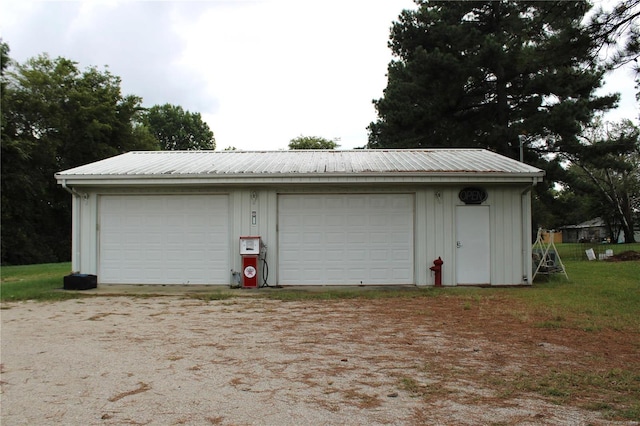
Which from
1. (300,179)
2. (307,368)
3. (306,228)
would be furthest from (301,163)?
(307,368)

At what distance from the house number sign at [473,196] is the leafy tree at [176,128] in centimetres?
4492

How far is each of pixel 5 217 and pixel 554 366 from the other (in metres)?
27.8

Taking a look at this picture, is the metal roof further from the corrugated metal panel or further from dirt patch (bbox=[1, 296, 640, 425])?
dirt patch (bbox=[1, 296, 640, 425])

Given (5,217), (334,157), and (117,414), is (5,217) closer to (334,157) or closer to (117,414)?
(334,157)

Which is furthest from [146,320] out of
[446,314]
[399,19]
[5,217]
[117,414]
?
[5,217]

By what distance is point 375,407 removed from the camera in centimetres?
364

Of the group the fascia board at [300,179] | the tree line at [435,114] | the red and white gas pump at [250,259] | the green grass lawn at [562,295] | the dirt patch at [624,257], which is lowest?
the green grass lawn at [562,295]

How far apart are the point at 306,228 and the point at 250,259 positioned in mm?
1421

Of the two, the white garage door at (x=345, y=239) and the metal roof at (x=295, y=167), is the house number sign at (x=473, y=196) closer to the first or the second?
the metal roof at (x=295, y=167)

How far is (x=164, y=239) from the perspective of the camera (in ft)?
36.2

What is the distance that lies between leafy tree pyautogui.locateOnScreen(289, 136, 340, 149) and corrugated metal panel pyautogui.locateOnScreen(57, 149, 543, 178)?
43.4 meters

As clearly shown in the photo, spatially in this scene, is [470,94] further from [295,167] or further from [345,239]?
[345,239]

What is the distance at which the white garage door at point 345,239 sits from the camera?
1084cm

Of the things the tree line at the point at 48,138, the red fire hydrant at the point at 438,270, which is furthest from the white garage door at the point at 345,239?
the tree line at the point at 48,138
